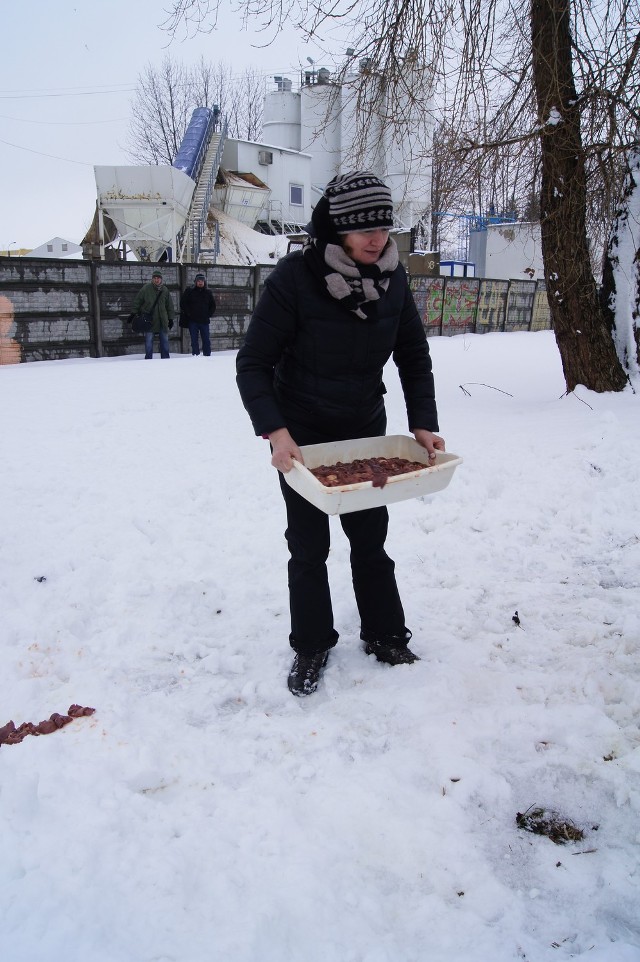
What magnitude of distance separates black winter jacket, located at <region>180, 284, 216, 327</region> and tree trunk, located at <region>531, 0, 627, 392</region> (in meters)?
7.91

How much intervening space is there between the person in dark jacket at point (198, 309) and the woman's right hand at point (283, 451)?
11711 mm

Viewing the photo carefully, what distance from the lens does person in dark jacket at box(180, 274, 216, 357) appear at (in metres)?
13.5

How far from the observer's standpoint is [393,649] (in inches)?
118

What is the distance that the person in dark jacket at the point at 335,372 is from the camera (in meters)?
2.43

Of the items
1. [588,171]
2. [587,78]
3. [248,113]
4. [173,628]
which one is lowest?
[173,628]

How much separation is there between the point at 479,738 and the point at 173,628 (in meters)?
1.61

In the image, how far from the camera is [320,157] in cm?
4075

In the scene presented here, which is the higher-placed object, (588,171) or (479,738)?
(588,171)

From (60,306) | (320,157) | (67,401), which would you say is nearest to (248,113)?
(320,157)

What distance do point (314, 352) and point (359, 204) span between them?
54 centimetres

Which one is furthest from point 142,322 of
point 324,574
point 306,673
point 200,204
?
point 200,204

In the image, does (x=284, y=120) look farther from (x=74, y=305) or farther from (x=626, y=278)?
(x=626, y=278)

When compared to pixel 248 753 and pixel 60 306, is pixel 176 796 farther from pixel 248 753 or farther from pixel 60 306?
pixel 60 306

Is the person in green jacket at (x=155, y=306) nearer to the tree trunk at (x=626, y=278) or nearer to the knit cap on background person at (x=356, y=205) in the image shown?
the tree trunk at (x=626, y=278)
